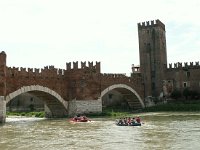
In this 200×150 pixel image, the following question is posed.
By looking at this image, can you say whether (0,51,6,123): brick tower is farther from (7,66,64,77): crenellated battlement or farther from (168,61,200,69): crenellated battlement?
(168,61,200,69): crenellated battlement

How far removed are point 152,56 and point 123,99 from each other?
6632 mm

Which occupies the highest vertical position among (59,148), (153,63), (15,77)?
(153,63)

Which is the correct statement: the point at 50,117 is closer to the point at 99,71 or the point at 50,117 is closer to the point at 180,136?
the point at 99,71

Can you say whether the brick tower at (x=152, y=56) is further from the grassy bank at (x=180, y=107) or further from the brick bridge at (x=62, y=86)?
the brick bridge at (x=62, y=86)

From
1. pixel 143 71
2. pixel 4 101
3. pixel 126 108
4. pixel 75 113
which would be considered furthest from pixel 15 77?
pixel 143 71

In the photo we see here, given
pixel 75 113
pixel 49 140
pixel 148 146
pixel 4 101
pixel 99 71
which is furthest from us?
pixel 99 71

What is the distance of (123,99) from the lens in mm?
50062

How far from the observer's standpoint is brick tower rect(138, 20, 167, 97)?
161 feet

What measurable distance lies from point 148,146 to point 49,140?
197 inches

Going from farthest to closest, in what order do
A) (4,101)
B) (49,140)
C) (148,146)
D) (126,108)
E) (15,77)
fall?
(126,108), (15,77), (4,101), (49,140), (148,146)

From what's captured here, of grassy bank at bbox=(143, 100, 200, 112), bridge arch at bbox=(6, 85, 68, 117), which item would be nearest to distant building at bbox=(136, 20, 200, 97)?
grassy bank at bbox=(143, 100, 200, 112)

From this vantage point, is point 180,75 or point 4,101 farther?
point 180,75

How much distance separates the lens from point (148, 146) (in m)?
15.1

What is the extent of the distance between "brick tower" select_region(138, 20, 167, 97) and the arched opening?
109 inches
